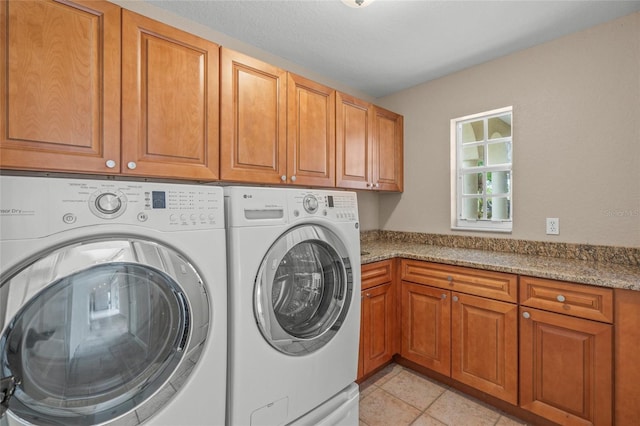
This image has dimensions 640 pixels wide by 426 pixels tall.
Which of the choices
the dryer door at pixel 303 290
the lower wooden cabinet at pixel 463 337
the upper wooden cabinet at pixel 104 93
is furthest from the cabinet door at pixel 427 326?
the upper wooden cabinet at pixel 104 93

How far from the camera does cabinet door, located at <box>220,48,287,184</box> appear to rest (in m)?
1.58

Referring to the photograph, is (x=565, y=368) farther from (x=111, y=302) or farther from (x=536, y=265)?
(x=111, y=302)

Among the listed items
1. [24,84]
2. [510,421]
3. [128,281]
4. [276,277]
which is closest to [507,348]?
[510,421]

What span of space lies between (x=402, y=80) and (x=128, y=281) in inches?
101

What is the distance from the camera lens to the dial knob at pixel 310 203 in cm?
126

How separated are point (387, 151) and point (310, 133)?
36.8 inches

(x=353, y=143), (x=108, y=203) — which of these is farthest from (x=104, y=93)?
(x=353, y=143)

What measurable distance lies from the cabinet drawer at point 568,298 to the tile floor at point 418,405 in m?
0.74

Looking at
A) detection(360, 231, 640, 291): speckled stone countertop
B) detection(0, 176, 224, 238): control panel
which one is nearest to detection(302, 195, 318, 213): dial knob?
detection(0, 176, 224, 238): control panel

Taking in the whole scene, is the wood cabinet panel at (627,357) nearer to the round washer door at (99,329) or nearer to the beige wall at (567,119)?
the beige wall at (567,119)

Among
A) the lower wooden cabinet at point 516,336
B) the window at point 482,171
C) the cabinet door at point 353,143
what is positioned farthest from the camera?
the window at point 482,171

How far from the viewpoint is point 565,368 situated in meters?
1.50

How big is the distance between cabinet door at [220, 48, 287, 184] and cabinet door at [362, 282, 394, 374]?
1031 mm

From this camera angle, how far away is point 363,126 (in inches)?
93.0
